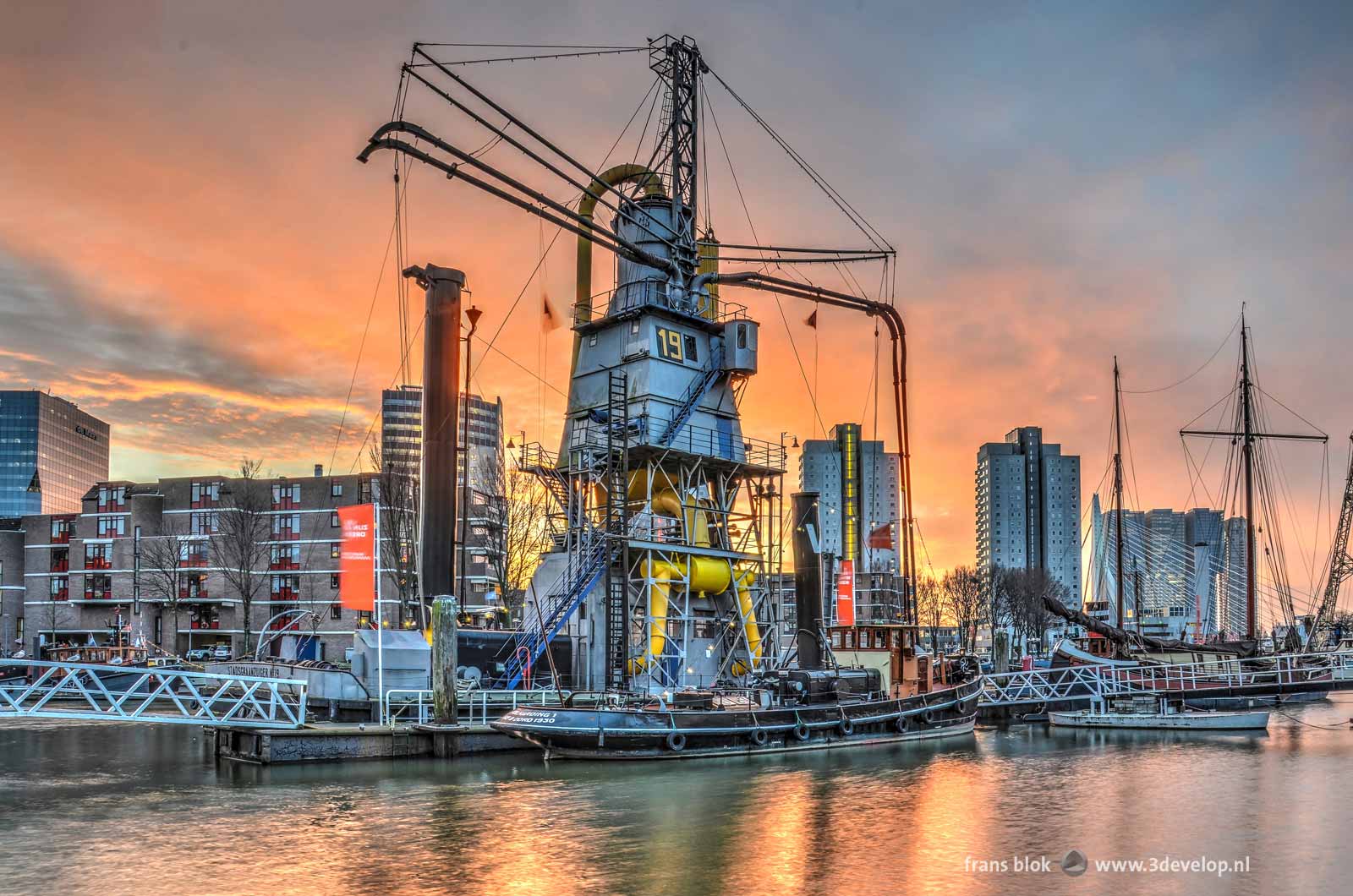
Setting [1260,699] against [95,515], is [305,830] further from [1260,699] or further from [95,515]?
[95,515]

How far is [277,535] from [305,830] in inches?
2733

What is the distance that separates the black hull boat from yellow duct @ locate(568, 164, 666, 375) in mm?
19500

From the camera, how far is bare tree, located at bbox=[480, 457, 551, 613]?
63562 mm

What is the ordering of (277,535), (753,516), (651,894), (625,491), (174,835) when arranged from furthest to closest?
1. (277,535)
2. (753,516)
3. (625,491)
4. (174,835)
5. (651,894)

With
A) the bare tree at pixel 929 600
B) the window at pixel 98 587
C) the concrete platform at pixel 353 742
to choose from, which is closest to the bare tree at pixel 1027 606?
the bare tree at pixel 929 600

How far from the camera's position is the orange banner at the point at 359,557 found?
109ft

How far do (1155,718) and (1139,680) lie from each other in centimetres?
336

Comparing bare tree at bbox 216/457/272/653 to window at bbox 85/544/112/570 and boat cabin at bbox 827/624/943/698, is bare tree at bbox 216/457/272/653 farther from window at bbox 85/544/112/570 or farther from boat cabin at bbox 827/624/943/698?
boat cabin at bbox 827/624/943/698

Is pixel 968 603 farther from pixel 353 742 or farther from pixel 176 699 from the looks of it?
pixel 176 699

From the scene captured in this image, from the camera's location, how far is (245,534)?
232 ft

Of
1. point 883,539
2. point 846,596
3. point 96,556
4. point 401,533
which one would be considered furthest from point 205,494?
point 846,596

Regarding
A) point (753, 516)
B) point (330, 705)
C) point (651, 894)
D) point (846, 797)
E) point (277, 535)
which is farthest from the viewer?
point (277, 535)

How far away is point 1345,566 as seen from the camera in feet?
293

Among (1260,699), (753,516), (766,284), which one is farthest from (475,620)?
(1260,699)
